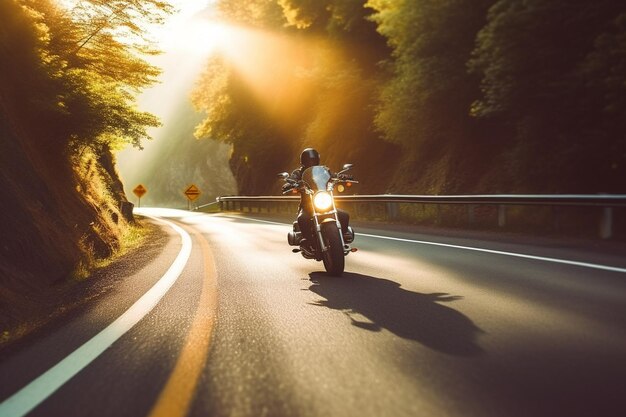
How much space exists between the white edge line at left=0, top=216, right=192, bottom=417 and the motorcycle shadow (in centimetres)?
178

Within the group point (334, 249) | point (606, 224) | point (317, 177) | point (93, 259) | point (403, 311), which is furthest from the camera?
point (606, 224)

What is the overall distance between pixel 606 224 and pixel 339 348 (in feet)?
30.5

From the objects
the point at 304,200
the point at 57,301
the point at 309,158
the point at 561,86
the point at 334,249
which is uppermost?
the point at 561,86

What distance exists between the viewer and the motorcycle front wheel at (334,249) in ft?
24.5

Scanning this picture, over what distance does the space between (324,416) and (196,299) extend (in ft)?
11.4

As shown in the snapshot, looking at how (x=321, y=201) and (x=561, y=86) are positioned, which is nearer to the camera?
(x=321, y=201)

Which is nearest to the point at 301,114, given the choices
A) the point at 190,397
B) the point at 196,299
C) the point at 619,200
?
the point at 619,200

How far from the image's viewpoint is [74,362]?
12.5ft

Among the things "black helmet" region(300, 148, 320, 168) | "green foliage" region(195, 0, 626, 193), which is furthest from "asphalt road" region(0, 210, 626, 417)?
"green foliage" region(195, 0, 626, 193)

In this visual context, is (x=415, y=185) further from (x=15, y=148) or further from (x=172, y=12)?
(x=15, y=148)

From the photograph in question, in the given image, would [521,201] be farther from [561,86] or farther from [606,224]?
[561,86]

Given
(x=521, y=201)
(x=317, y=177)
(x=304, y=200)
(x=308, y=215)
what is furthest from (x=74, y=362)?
(x=521, y=201)

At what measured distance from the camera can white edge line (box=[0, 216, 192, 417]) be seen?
10.1ft

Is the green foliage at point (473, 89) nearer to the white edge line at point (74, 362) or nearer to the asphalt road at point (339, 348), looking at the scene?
the asphalt road at point (339, 348)
